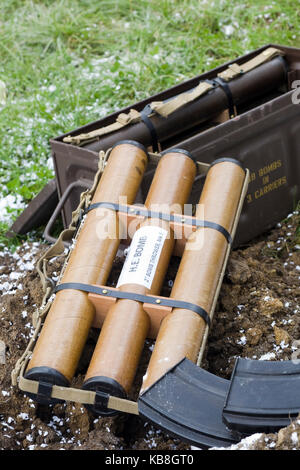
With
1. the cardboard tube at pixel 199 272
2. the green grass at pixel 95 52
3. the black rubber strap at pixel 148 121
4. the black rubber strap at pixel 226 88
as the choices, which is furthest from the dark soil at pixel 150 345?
the green grass at pixel 95 52

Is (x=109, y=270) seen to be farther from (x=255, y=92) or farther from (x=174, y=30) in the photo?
(x=174, y=30)

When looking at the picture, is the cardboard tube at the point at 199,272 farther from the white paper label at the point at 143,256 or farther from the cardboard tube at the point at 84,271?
the cardboard tube at the point at 84,271

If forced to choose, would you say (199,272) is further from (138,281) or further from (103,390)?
(103,390)

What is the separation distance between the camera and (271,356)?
290cm

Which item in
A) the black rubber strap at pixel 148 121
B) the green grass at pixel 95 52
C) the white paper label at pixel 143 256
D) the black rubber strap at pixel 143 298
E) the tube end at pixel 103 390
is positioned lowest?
the tube end at pixel 103 390

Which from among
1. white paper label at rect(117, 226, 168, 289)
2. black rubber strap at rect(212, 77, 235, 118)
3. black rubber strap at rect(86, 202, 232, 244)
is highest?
black rubber strap at rect(212, 77, 235, 118)

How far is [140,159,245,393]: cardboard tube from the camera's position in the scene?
8.84ft

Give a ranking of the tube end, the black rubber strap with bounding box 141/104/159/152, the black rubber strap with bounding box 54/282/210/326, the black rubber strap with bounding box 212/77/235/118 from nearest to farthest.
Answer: the tube end
the black rubber strap with bounding box 54/282/210/326
the black rubber strap with bounding box 141/104/159/152
the black rubber strap with bounding box 212/77/235/118

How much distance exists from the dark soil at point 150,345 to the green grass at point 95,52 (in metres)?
1.65

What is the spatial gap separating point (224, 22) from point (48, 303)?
4008mm

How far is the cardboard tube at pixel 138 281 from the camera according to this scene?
2.64 meters

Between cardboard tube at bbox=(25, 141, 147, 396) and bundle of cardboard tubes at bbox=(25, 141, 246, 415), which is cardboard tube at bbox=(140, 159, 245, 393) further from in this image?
cardboard tube at bbox=(25, 141, 147, 396)

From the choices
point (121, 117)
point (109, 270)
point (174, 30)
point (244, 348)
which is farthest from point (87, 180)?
point (174, 30)

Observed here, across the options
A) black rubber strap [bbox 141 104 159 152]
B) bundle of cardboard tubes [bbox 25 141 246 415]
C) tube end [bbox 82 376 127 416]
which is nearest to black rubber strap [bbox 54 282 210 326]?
bundle of cardboard tubes [bbox 25 141 246 415]
